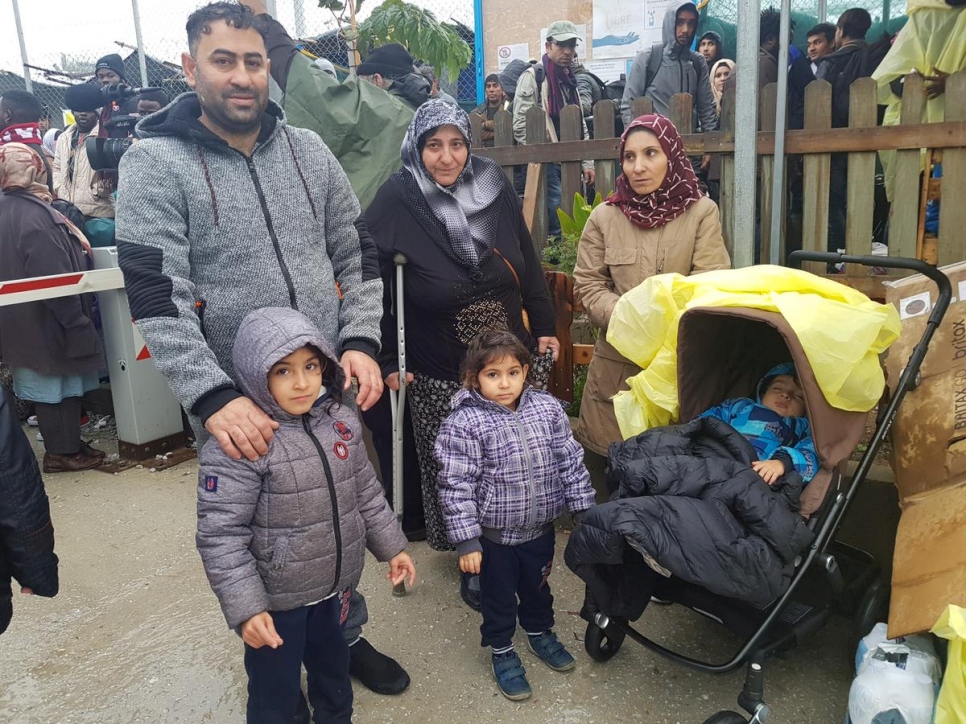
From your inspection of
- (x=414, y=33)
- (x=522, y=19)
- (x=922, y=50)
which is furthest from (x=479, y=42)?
(x=922, y=50)

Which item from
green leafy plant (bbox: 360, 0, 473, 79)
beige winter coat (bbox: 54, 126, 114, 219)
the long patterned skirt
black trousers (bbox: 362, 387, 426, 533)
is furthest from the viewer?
green leafy plant (bbox: 360, 0, 473, 79)

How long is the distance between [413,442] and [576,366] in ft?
4.37

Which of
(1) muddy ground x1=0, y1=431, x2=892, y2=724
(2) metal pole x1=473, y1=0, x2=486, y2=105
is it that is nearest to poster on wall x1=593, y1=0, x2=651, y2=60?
(2) metal pole x1=473, y1=0, x2=486, y2=105

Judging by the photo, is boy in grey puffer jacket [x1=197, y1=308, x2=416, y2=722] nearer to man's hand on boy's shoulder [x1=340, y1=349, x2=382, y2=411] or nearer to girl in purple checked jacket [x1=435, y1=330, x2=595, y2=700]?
man's hand on boy's shoulder [x1=340, y1=349, x2=382, y2=411]

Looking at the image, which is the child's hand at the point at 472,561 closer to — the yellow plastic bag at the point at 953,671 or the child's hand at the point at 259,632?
the child's hand at the point at 259,632

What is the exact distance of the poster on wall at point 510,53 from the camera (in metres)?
9.44

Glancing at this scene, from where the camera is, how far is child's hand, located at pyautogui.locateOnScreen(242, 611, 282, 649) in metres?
2.03

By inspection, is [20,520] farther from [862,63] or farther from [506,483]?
[862,63]

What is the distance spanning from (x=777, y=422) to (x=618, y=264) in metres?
1.00

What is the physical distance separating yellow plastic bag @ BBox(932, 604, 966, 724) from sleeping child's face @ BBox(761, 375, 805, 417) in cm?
86

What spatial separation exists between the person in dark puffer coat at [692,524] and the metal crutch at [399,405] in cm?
96

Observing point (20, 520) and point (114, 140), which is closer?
point (20, 520)

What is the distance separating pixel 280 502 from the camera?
2.10 meters

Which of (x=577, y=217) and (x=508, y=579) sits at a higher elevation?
(x=577, y=217)
